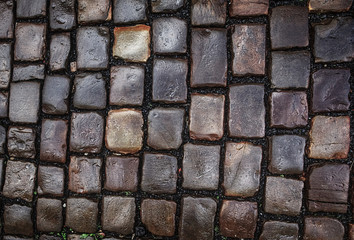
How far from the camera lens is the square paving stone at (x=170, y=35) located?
1.69 metres

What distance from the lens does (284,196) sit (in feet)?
5.33

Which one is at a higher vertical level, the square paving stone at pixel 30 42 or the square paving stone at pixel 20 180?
the square paving stone at pixel 30 42

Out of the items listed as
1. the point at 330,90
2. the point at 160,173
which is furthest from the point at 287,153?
the point at 160,173

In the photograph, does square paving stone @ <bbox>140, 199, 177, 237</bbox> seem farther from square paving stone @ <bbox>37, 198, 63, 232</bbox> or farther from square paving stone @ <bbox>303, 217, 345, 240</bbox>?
square paving stone @ <bbox>303, 217, 345, 240</bbox>

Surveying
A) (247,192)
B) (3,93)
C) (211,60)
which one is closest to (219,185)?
(247,192)

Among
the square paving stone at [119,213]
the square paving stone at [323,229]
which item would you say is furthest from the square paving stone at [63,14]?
the square paving stone at [323,229]

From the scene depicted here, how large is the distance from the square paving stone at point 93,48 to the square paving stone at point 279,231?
1.51m

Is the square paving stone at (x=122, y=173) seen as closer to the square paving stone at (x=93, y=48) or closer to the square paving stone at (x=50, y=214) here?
the square paving stone at (x=50, y=214)

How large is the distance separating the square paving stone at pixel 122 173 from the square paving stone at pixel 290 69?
107 centimetres

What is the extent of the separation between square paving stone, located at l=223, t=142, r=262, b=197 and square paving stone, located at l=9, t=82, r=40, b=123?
1.35 metres

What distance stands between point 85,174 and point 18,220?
59 centimetres

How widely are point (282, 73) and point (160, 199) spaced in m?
1.15

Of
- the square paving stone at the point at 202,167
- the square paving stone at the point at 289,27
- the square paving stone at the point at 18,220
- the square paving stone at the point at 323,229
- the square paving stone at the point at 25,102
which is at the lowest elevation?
the square paving stone at the point at 18,220

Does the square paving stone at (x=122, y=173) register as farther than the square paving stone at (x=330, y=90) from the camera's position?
Yes
